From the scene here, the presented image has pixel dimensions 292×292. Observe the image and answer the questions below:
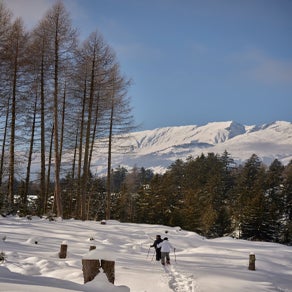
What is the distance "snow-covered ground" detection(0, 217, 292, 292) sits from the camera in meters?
10.1

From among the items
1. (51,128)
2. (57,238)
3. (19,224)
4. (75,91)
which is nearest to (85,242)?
(57,238)

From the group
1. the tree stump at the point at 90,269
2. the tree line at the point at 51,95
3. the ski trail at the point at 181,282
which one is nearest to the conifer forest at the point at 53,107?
the tree line at the point at 51,95

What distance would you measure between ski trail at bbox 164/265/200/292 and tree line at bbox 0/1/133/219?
34.1 feet

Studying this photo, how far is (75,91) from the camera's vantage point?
24.2 m

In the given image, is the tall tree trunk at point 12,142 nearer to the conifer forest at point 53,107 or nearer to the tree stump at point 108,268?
the conifer forest at point 53,107

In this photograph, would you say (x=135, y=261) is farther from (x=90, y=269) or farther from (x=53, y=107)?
(x=53, y=107)

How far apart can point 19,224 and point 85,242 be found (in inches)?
155

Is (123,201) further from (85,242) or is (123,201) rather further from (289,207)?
(85,242)

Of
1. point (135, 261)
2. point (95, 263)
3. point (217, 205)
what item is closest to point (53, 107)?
point (135, 261)

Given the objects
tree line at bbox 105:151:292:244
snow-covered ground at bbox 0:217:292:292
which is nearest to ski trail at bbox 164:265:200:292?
snow-covered ground at bbox 0:217:292:292

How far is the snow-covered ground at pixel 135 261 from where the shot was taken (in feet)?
33.2

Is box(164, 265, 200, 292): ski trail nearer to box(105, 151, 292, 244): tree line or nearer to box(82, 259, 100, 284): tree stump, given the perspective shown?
box(82, 259, 100, 284): tree stump

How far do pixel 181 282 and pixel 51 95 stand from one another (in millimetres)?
15369

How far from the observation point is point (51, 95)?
74.9 ft
